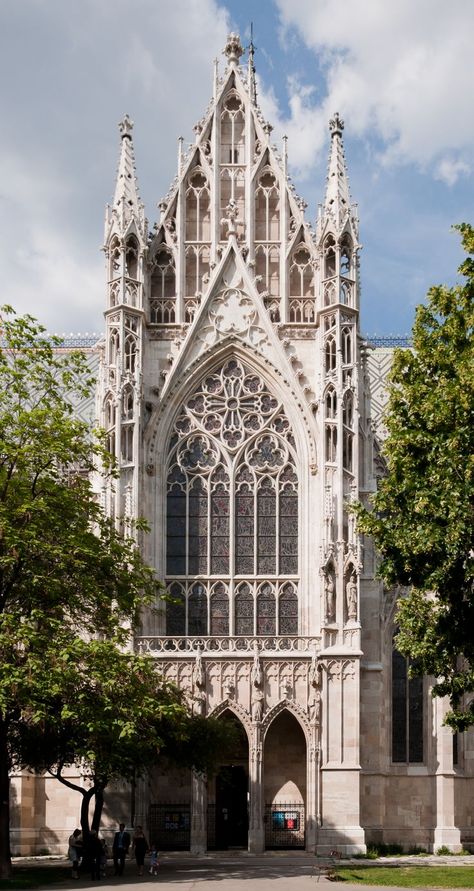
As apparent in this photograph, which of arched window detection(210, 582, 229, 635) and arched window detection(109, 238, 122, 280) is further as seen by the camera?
arched window detection(109, 238, 122, 280)

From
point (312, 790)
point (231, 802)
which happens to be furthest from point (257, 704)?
point (231, 802)

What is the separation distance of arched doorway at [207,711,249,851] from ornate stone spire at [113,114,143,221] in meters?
18.6

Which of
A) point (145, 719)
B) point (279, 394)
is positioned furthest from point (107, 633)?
point (279, 394)

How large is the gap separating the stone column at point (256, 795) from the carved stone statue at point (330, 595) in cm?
437

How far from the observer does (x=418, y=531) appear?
1251 inches

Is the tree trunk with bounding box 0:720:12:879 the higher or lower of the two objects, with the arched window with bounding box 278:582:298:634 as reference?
lower

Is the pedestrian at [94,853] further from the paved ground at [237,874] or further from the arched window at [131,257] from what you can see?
the arched window at [131,257]

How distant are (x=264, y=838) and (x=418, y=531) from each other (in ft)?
56.6

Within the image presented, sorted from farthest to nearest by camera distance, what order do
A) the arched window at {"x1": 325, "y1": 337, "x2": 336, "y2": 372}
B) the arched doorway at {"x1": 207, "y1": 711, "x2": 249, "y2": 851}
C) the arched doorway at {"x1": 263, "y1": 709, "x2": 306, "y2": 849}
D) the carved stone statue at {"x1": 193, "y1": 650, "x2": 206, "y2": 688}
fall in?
the arched window at {"x1": 325, "y1": 337, "x2": 336, "y2": 372} → the arched doorway at {"x1": 207, "y1": 711, "x2": 249, "y2": 851} → the arched doorway at {"x1": 263, "y1": 709, "x2": 306, "y2": 849} → the carved stone statue at {"x1": 193, "y1": 650, "x2": 206, "y2": 688}

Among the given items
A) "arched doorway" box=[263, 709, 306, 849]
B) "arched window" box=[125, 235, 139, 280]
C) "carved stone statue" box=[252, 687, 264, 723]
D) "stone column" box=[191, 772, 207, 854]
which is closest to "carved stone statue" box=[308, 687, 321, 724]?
"arched doorway" box=[263, 709, 306, 849]

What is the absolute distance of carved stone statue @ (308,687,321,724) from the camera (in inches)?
1761

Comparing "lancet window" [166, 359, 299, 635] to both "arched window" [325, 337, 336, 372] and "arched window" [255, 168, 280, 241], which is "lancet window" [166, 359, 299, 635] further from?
"arched window" [255, 168, 280, 241]

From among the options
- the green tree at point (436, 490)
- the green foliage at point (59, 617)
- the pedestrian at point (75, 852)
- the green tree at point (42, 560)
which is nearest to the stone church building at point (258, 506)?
the pedestrian at point (75, 852)

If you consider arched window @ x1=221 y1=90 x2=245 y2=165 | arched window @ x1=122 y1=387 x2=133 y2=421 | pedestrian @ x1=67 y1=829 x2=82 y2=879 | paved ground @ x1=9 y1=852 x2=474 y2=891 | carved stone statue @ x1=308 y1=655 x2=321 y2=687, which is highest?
arched window @ x1=221 y1=90 x2=245 y2=165
